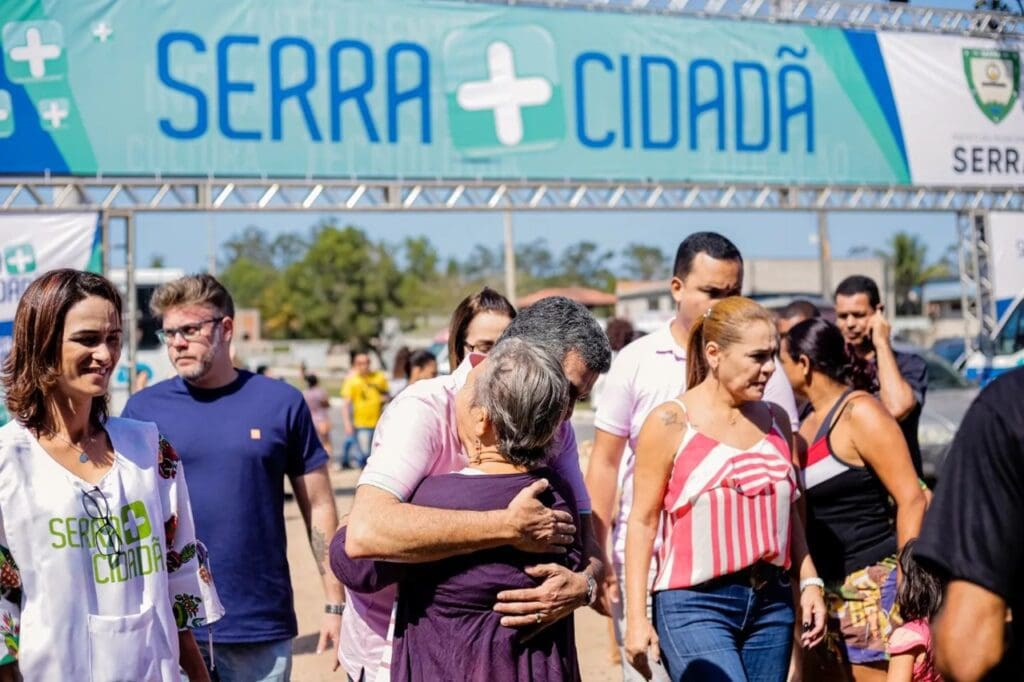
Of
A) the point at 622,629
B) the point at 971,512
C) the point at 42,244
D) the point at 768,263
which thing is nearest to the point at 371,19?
the point at 42,244

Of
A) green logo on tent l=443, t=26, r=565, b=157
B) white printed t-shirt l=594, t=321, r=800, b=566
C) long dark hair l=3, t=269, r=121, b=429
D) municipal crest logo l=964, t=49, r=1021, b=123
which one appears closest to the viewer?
long dark hair l=3, t=269, r=121, b=429

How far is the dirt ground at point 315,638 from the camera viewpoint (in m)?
6.56

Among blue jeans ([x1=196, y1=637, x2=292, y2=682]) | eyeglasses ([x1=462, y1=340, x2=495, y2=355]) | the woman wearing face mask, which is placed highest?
the woman wearing face mask

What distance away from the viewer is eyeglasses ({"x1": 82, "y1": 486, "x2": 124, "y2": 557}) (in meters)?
2.66

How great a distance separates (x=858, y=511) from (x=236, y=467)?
2.20 metres

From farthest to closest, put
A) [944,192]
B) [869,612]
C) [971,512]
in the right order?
[944,192]
[869,612]
[971,512]

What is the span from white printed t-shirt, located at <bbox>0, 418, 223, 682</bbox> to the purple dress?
565mm

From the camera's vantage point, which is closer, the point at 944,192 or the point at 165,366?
the point at 944,192

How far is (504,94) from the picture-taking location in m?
11.2

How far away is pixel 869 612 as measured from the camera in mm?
4082

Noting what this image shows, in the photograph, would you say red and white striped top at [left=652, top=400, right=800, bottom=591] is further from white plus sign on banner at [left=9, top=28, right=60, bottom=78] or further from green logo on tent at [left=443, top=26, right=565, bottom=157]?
white plus sign on banner at [left=9, top=28, right=60, bottom=78]

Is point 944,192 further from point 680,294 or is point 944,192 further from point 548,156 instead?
point 680,294

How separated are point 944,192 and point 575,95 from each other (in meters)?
4.82

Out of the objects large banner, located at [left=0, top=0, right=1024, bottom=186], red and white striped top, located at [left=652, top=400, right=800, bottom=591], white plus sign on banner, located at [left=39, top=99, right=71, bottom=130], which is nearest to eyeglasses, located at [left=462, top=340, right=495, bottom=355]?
red and white striped top, located at [left=652, top=400, right=800, bottom=591]
